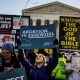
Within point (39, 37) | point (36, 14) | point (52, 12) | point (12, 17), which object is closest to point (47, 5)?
point (52, 12)

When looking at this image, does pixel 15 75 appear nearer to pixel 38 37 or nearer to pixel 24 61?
pixel 24 61

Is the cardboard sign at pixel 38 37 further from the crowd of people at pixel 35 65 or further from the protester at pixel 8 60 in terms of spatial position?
the protester at pixel 8 60

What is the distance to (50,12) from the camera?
67375 mm

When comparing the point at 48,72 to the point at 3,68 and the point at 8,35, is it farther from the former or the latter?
the point at 8,35

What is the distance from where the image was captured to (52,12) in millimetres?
67875

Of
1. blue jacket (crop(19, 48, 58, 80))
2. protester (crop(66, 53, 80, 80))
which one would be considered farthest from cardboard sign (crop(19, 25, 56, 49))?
protester (crop(66, 53, 80, 80))

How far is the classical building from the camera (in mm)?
59875

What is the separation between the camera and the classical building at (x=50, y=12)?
196 feet

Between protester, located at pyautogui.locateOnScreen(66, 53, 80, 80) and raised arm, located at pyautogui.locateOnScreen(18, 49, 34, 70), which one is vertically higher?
raised arm, located at pyautogui.locateOnScreen(18, 49, 34, 70)

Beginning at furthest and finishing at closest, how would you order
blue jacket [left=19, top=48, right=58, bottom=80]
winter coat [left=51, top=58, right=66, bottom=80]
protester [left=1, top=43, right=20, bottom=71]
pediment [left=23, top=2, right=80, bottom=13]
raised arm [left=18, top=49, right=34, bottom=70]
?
pediment [left=23, top=2, right=80, bottom=13]
winter coat [left=51, top=58, right=66, bottom=80]
raised arm [left=18, top=49, right=34, bottom=70]
blue jacket [left=19, top=48, right=58, bottom=80]
protester [left=1, top=43, right=20, bottom=71]

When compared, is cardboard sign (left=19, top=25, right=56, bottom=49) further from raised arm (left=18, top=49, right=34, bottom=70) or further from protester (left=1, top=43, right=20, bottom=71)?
protester (left=1, top=43, right=20, bottom=71)

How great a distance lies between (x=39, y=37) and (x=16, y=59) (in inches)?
27.9

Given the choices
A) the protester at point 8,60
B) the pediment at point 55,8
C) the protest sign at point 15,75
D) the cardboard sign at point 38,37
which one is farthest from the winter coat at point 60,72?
the pediment at point 55,8

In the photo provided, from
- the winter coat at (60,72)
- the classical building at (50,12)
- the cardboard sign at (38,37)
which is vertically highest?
the classical building at (50,12)
